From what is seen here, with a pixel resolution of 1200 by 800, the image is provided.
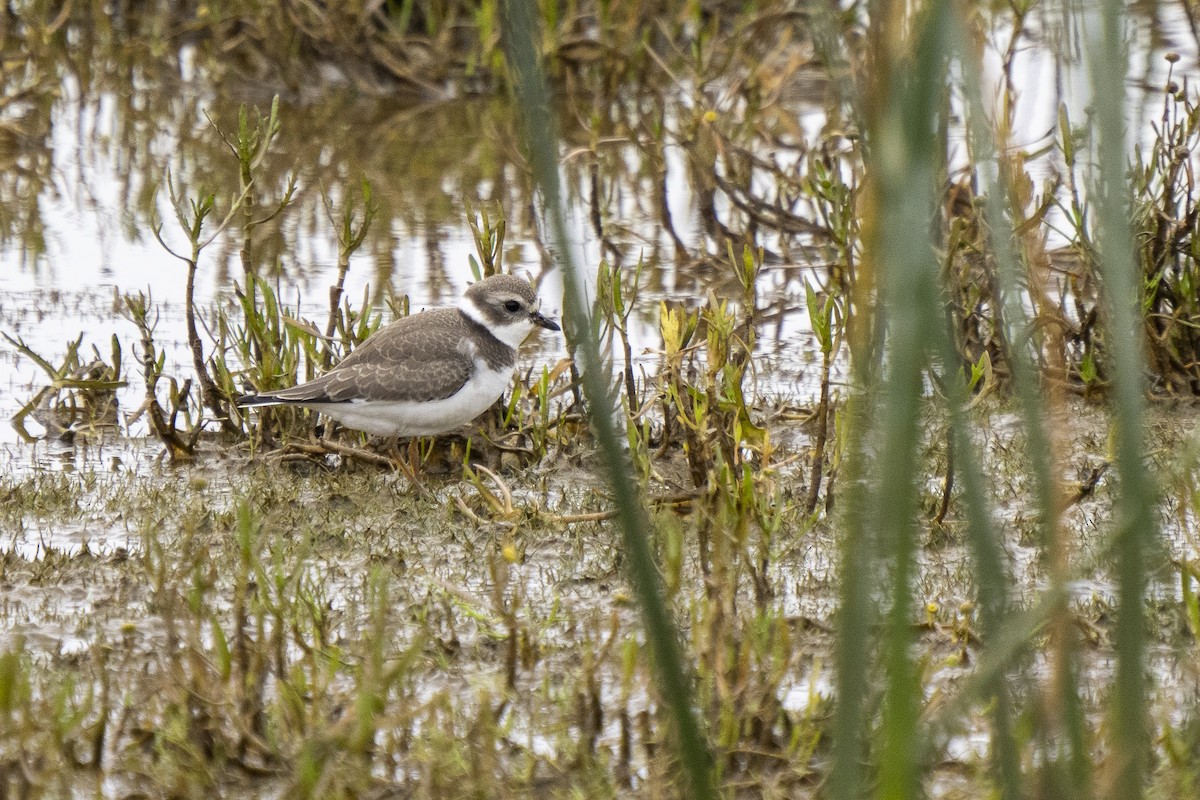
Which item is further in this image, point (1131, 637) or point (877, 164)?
point (1131, 637)

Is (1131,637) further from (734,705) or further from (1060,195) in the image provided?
(1060,195)

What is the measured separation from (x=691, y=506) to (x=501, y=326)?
1.41 meters

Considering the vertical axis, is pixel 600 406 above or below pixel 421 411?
below

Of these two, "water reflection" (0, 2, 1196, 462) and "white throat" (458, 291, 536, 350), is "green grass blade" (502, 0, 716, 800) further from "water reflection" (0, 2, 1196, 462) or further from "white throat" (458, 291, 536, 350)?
"white throat" (458, 291, 536, 350)

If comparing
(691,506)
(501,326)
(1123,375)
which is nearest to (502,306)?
(501,326)

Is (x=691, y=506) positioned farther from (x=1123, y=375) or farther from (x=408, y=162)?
(x=408, y=162)

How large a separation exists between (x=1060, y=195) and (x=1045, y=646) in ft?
15.5

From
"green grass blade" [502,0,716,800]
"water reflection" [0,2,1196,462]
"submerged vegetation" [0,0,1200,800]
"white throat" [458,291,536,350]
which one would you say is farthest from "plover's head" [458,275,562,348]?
"green grass blade" [502,0,716,800]

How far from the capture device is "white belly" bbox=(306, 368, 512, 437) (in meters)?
5.67

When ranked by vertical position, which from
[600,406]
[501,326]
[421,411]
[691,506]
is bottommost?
[600,406]

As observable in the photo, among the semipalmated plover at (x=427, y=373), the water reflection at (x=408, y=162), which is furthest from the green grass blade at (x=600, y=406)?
the semipalmated plover at (x=427, y=373)

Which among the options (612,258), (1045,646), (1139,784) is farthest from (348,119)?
(1139,784)

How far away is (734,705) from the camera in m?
3.66

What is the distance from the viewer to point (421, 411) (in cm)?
575
